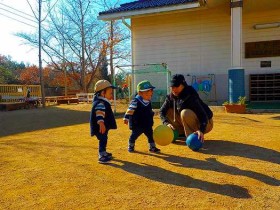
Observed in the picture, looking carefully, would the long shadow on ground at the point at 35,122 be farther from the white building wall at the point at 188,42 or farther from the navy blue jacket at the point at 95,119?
the white building wall at the point at 188,42

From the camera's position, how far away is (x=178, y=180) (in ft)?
11.8

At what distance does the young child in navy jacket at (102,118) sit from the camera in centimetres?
452

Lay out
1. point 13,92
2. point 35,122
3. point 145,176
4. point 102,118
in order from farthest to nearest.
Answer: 1. point 13,92
2. point 35,122
3. point 102,118
4. point 145,176

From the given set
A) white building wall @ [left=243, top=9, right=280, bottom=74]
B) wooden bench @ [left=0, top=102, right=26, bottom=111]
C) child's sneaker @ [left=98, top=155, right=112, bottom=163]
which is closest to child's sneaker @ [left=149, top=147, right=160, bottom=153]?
child's sneaker @ [left=98, top=155, right=112, bottom=163]

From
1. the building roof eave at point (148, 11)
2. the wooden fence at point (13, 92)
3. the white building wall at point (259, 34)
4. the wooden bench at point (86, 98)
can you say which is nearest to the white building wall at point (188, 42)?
the white building wall at point (259, 34)

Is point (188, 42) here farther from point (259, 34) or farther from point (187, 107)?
point (187, 107)

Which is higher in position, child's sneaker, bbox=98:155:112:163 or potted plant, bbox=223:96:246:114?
potted plant, bbox=223:96:246:114

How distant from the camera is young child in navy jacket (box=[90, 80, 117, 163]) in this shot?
452 centimetres

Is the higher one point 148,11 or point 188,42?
point 148,11

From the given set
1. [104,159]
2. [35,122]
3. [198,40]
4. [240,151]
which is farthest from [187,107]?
[198,40]

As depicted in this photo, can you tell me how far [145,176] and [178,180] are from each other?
16.7 inches

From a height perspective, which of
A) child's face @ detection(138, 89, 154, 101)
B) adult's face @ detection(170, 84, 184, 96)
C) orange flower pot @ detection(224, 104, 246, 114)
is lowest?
orange flower pot @ detection(224, 104, 246, 114)

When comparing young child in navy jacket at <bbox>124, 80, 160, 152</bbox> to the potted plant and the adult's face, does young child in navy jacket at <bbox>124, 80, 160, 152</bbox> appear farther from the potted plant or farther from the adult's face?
the potted plant

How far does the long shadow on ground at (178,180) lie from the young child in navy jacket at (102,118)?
0.33 metres
